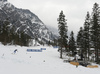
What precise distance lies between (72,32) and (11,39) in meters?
39.5

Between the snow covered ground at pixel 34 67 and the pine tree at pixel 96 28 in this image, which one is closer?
the snow covered ground at pixel 34 67

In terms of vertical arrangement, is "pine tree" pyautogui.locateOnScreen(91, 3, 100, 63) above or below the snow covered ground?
above

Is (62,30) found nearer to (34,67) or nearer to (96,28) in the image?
(96,28)

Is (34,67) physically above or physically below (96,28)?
below

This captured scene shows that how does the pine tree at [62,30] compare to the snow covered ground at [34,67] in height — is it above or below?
above

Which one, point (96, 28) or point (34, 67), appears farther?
point (96, 28)

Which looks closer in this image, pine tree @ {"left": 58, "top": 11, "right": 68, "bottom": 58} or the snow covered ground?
the snow covered ground

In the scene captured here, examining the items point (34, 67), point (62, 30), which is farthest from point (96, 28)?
point (34, 67)

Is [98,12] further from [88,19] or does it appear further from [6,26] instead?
[6,26]

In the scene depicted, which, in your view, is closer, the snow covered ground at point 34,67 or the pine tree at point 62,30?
the snow covered ground at point 34,67

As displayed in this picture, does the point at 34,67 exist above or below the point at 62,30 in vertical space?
below

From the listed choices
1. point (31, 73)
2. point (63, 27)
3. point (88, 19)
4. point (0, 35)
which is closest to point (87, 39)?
point (88, 19)

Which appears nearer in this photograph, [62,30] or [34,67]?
[34,67]

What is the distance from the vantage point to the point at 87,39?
2839cm
